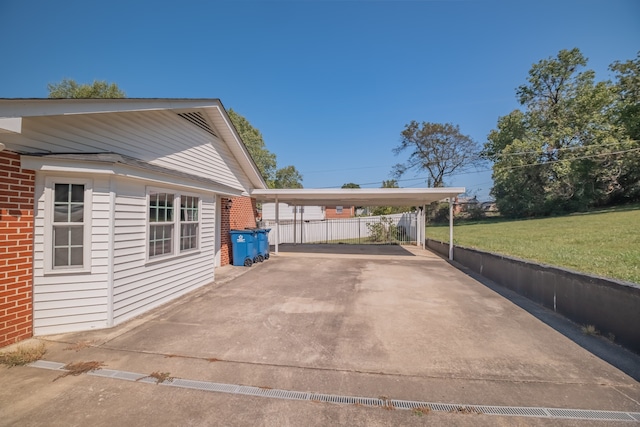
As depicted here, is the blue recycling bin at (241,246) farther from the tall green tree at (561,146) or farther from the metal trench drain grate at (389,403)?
the tall green tree at (561,146)

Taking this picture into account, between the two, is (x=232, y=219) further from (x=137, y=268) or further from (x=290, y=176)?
(x=290, y=176)

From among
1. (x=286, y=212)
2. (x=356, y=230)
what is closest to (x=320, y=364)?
(x=356, y=230)

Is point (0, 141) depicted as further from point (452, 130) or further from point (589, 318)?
point (452, 130)

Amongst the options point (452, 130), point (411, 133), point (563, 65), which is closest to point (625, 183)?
point (563, 65)

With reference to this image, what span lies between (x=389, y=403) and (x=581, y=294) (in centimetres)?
417

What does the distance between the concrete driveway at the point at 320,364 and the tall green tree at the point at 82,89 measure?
27542mm

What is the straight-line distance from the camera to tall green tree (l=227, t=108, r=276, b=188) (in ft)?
98.5

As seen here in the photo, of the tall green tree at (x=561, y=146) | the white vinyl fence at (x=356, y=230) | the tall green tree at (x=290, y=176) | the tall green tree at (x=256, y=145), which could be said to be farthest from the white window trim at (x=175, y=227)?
the tall green tree at (x=290, y=176)

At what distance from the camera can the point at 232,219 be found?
10.2 metres

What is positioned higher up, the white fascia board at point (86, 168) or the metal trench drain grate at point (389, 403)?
the white fascia board at point (86, 168)

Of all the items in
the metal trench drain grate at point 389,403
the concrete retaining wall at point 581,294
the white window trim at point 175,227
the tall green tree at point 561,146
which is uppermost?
the tall green tree at point 561,146

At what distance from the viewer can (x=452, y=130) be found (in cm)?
3566

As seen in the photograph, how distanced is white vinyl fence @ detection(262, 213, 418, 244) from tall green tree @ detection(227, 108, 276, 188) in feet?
33.1

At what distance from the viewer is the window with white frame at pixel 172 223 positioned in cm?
568
